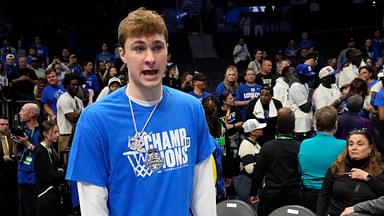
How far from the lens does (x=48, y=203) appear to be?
6.47 m

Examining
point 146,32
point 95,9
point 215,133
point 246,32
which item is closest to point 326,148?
point 215,133

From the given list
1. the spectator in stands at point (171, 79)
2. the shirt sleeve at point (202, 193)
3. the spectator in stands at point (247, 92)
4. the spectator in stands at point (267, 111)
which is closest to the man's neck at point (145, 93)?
the shirt sleeve at point (202, 193)

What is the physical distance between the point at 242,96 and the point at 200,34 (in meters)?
12.1

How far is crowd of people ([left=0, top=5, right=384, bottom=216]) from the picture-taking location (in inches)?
99.3

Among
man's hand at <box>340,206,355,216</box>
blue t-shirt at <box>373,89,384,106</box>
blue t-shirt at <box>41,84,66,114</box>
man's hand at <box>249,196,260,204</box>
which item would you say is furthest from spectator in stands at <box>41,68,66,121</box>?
man's hand at <box>340,206,355,216</box>

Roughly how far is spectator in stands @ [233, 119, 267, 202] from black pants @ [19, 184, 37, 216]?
7.32 feet

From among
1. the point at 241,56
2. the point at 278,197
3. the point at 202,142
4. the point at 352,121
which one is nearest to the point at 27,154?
the point at 278,197

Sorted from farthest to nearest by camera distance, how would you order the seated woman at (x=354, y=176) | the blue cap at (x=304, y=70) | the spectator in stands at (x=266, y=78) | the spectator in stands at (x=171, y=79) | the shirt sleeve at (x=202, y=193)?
the spectator in stands at (x=171, y=79) < the spectator in stands at (x=266, y=78) < the blue cap at (x=304, y=70) < the seated woman at (x=354, y=176) < the shirt sleeve at (x=202, y=193)

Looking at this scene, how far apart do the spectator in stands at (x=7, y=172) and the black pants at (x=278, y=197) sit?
2.96 meters

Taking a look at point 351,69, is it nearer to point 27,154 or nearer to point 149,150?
point 27,154

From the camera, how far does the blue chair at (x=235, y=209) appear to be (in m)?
5.08

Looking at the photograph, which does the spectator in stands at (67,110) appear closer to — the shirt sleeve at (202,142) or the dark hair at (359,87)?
the dark hair at (359,87)

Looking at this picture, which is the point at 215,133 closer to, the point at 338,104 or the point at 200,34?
the point at 338,104

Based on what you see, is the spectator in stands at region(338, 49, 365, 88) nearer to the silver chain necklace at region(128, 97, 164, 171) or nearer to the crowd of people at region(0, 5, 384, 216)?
the crowd of people at region(0, 5, 384, 216)
